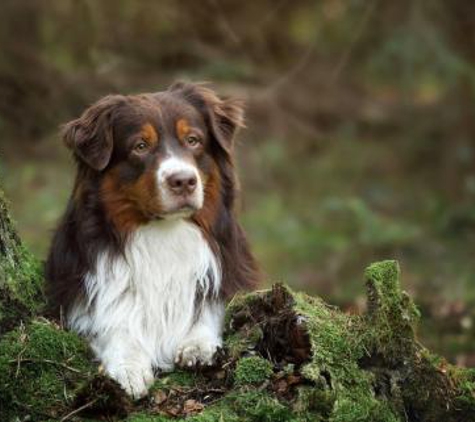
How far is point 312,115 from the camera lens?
1645 cm

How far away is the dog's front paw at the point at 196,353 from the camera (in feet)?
17.3

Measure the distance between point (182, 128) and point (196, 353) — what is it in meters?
1.34

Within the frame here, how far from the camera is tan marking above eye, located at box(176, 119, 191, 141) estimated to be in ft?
18.7

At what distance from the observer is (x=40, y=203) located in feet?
37.1

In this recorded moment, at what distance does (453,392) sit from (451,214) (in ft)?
29.9

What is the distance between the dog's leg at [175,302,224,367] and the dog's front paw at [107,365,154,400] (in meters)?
0.22

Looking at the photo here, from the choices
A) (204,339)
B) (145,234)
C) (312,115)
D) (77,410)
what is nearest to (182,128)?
(145,234)

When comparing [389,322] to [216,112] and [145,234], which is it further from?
[216,112]

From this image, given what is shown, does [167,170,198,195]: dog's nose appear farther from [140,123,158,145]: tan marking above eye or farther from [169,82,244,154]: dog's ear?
[169,82,244,154]: dog's ear

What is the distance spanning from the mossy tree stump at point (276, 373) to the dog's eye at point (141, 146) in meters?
0.90

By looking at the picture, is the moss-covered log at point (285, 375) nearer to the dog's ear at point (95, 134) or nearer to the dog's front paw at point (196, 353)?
the dog's front paw at point (196, 353)

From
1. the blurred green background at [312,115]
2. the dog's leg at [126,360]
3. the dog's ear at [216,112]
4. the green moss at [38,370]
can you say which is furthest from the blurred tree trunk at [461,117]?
the green moss at [38,370]

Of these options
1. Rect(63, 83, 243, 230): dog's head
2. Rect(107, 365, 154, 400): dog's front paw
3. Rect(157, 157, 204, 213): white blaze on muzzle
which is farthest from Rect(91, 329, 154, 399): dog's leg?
Rect(157, 157, 204, 213): white blaze on muzzle

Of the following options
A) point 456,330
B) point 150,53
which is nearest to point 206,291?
point 456,330
